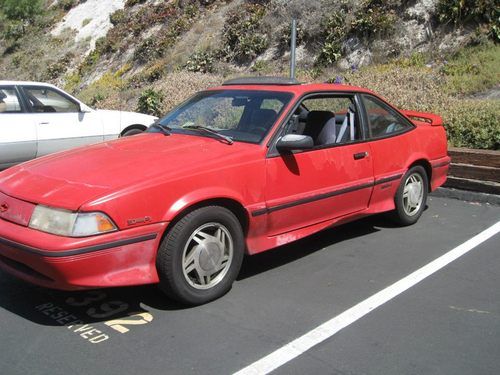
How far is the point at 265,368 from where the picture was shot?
312cm

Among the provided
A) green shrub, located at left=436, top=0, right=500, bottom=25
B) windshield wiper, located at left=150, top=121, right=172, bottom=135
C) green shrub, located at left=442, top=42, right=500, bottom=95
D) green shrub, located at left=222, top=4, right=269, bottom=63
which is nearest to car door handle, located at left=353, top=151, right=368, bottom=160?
windshield wiper, located at left=150, top=121, right=172, bottom=135

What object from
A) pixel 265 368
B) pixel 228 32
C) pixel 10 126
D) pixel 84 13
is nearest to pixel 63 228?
pixel 265 368

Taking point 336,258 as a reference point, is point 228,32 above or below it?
above

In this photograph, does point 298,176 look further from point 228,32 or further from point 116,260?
point 228,32

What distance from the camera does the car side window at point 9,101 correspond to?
792cm

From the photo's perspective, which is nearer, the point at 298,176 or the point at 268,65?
the point at 298,176

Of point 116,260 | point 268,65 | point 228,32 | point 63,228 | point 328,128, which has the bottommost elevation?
point 116,260

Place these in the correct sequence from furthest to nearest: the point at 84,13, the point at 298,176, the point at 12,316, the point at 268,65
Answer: the point at 84,13 → the point at 268,65 → the point at 298,176 → the point at 12,316

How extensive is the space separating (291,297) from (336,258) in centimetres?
98

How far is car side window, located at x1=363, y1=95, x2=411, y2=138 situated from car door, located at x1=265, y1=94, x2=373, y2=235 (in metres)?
0.17

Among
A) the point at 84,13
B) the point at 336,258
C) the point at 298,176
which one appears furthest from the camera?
the point at 84,13

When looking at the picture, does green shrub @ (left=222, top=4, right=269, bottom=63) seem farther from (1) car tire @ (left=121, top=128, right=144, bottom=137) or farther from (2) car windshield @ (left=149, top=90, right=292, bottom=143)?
(2) car windshield @ (left=149, top=90, right=292, bottom=143)

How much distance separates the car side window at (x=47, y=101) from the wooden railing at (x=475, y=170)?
552 centimetres

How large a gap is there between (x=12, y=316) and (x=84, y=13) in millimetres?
27996
